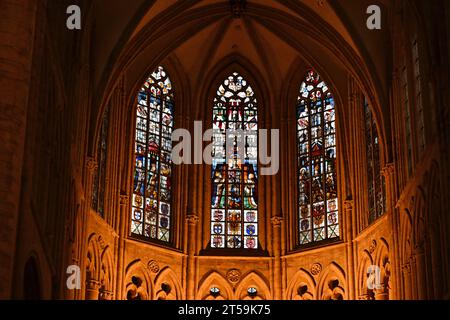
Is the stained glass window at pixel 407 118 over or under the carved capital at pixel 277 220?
over

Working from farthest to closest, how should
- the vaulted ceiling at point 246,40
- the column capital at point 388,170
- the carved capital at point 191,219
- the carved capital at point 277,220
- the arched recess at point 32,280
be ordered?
1. the carved capital at point 277,220
2. the carved capital at point 191,219
3. the vaulted ceiling at point 246,40
4. the column capital at point 388,170
5. the arched recess at point 32,280

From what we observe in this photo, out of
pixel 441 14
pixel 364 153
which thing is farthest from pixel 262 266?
pixel 441 14

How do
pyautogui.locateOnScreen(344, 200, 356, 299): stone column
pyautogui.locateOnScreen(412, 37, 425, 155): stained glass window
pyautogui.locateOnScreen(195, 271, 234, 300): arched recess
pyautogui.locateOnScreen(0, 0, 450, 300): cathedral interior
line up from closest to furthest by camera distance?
pyautogui.locateOnScreen(0, 0, 450, 300): cathedral interior
pyautogui.locateOnScreen(412, 37, 425, 155): stained glass window
pyautogui.locateOnScreen(344, 200, 356, 299): stone column
pyautogui.locateOnScreen(195, 271, 234, 300): arched recess

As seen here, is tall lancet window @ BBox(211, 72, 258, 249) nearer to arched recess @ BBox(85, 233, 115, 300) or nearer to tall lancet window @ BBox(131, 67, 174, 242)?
tall lancet window @ BBox(131, 67, 174, 242)

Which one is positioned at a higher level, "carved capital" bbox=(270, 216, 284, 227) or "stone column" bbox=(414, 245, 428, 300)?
"carved capital" bbox=(270, 216, 284, 227)

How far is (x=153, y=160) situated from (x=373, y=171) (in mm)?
6470

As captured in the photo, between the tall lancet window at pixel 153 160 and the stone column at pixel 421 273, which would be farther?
the tall lancet window at pixel 153 160

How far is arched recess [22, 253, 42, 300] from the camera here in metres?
16.6

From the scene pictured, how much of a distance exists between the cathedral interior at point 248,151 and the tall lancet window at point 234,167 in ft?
0.14

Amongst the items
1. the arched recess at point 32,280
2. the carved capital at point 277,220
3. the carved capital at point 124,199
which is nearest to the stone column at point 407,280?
the carved capital at point 277,220

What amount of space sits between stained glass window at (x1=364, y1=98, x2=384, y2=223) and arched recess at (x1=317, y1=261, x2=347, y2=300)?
1.76 meters

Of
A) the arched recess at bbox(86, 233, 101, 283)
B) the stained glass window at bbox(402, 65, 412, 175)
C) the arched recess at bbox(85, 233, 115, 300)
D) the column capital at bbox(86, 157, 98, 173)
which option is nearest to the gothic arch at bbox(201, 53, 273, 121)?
the arched recess at bbox(85, 233, 115, 300)

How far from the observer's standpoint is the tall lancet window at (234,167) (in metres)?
29.3

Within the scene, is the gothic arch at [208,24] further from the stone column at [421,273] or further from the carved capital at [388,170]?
the stone column at [421,273]
